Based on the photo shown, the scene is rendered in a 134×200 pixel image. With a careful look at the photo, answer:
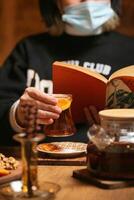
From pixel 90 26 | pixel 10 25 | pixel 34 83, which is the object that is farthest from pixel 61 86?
pixel 10 25

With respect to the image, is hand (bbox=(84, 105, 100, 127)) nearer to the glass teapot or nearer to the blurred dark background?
the glass teapot

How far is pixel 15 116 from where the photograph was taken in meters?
1.38

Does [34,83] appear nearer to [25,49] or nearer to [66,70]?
[25,49]

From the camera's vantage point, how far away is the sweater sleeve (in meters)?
1.54

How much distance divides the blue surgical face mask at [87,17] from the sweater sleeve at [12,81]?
7.0 inches

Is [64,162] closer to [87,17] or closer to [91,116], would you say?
[91,116]

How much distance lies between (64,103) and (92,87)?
0.15m

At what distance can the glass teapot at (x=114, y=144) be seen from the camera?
968 mm

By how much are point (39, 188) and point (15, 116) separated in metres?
0.53

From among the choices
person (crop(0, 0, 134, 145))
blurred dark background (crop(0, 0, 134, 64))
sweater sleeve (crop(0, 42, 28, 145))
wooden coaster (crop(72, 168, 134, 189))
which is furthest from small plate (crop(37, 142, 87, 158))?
blurred dark background (crop(0, 0, 134, 64))

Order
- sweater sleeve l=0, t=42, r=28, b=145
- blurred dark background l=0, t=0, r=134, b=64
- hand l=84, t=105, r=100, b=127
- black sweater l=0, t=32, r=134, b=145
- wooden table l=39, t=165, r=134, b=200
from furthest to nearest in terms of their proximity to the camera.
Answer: blurred dark background l=0, t=0, r=134, b=64 → black sweater l=0, t=32, r=134, b=145 → sweater sleeve l=0, t=42, r=28, b=145 → hand l=84, t=105, r=100, b=127 → wooden table l=39, t=165, r=134, b=200

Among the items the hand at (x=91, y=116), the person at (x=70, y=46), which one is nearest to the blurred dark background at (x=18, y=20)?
the person at (x=70, y=46)

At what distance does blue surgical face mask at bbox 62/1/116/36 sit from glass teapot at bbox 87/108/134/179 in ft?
2.69

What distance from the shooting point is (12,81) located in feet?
5.62
